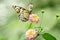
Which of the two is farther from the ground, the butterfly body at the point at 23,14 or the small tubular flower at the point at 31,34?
the butterfly body at the point at 23,14

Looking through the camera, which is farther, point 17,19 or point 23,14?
point 17,19

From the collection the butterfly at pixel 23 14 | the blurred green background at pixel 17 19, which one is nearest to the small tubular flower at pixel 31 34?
the butterfly at pixel 23 14

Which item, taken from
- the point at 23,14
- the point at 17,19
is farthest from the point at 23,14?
the point at 17,19

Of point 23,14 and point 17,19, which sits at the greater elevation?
point 23,14

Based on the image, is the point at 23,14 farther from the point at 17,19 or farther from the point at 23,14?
the point at 17,19

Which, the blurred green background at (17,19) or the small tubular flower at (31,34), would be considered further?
the blurred green background at (17,19)

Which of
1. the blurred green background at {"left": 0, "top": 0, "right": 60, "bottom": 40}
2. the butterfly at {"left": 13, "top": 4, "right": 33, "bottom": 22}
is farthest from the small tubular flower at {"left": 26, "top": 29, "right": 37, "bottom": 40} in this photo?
the blurred green background at {"left": 0, "top": 0, "right": 60, "bottom": 40}

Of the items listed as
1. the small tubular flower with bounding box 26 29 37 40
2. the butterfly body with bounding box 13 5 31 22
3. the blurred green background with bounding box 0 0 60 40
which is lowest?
the blurred green background with bounding box 0 0 60 40

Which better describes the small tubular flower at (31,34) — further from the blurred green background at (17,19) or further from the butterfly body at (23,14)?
the blurred green background at (17,19)

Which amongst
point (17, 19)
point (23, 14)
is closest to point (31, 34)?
point (23, 14)

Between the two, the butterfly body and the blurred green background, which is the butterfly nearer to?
the butterfly body

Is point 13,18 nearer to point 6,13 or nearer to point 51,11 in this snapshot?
point 6,13
